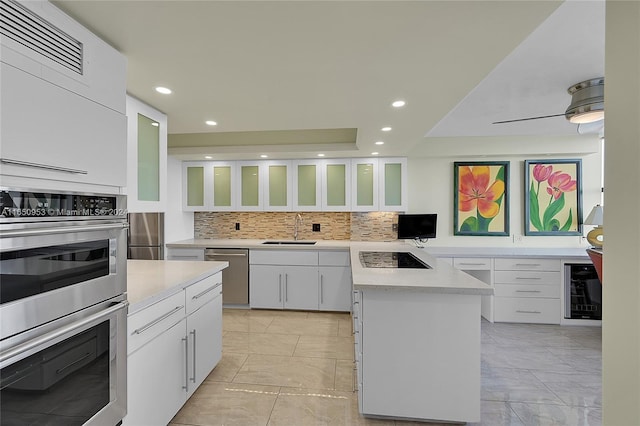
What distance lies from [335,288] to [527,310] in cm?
240

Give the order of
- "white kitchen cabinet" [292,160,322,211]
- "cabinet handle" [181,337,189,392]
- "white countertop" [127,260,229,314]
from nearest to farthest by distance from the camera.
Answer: "white countertop" [127,260,229,314], "cabinet handle" [181,337,189,392], "white kitchen cabinet" [292,160,322,211]

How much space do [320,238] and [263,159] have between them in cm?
147

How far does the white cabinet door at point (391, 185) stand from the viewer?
4.27 m

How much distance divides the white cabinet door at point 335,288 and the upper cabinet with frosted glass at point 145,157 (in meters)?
2.37

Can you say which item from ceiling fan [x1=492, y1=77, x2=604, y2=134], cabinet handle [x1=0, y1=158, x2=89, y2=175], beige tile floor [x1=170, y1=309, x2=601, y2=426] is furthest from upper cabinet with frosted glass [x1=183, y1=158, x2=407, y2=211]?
cabinet handle [x1=0, y1=158, x2=89, y2=175]

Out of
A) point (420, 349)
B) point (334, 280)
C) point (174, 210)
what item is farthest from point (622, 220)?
point (174, 210)

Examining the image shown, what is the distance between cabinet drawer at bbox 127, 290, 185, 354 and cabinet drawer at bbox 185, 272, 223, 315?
9 centimetres

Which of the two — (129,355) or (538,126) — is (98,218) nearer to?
(129,355)

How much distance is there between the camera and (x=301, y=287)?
4055 millimetres

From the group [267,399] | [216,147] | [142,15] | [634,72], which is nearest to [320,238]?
[216,147]

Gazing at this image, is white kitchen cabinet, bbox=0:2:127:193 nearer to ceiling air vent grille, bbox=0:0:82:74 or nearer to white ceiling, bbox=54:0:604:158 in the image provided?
ceiling air vent grille, bbox=0:0:82:74

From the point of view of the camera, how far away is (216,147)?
3951mm

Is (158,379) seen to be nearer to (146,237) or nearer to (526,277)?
(146,237)

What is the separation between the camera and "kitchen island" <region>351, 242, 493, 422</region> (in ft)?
6.10
